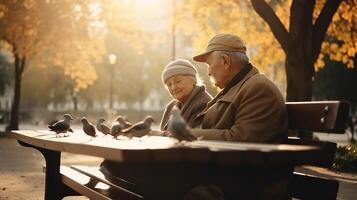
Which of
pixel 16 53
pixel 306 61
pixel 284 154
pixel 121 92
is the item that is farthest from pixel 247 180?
pixel 121 92

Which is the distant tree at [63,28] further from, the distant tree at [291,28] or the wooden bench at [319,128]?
the wooden bench at [319,128]

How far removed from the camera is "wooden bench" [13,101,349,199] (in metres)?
2.90

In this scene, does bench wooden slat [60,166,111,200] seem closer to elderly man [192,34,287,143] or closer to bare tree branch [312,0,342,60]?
elderly man [192,34,287,143]

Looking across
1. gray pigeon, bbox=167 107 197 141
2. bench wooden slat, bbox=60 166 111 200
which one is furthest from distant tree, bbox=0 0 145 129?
gray pigeon, bbox=167 107 197 141

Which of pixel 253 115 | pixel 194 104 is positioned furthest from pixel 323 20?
pixel 253 115

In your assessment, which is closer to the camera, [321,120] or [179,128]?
[179,128]

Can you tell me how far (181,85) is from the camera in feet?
19.2

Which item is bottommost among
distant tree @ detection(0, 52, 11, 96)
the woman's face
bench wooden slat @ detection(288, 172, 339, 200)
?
distant tree @ detection(0, 52, 11, 96)

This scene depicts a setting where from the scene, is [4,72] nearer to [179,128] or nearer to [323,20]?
[323,20]

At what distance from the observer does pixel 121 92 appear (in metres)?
62.9

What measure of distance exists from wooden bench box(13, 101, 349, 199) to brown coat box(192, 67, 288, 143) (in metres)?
0.29

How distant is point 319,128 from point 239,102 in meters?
0.59

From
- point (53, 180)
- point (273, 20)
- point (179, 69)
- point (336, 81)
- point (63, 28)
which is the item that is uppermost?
point (63, 28)

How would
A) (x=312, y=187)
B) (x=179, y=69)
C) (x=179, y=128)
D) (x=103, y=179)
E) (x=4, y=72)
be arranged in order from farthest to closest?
(x=4, y=72) → (x=179, y=69) → (x=103, y=179) → (x=312, y=187) → (x=179, y=128)
